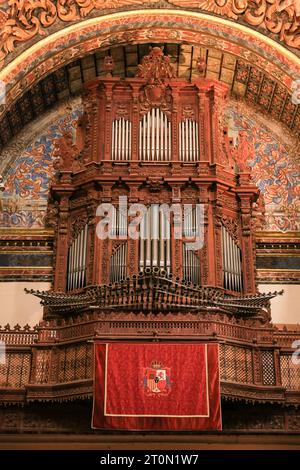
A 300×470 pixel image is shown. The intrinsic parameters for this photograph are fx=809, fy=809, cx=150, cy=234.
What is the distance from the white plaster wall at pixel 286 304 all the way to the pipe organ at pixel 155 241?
8.82 feet

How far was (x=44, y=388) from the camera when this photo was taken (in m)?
16.5

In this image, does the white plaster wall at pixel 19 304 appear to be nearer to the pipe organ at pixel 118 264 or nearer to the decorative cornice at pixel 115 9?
the pipe organ at pixel 118 264

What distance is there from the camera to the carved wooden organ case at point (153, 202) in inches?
687

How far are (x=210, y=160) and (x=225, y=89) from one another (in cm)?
219

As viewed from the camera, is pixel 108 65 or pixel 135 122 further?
pixel 108 65

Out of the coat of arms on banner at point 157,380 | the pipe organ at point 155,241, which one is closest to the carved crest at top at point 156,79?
the pipe organ at point 155,241

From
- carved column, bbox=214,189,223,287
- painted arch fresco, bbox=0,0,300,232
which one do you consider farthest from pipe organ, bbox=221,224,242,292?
painted arch fresco, bbox=0,0,300,232

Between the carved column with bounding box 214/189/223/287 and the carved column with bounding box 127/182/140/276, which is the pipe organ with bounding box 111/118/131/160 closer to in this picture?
the carved column with bounding box 127/182/140/276

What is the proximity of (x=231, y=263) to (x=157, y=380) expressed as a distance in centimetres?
368

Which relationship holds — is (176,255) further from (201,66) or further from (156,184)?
(201,66)

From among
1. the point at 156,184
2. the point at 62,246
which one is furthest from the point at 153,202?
the point at 62,246

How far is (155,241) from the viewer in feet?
60.5

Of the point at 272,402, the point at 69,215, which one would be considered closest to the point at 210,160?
the point at 69,215
